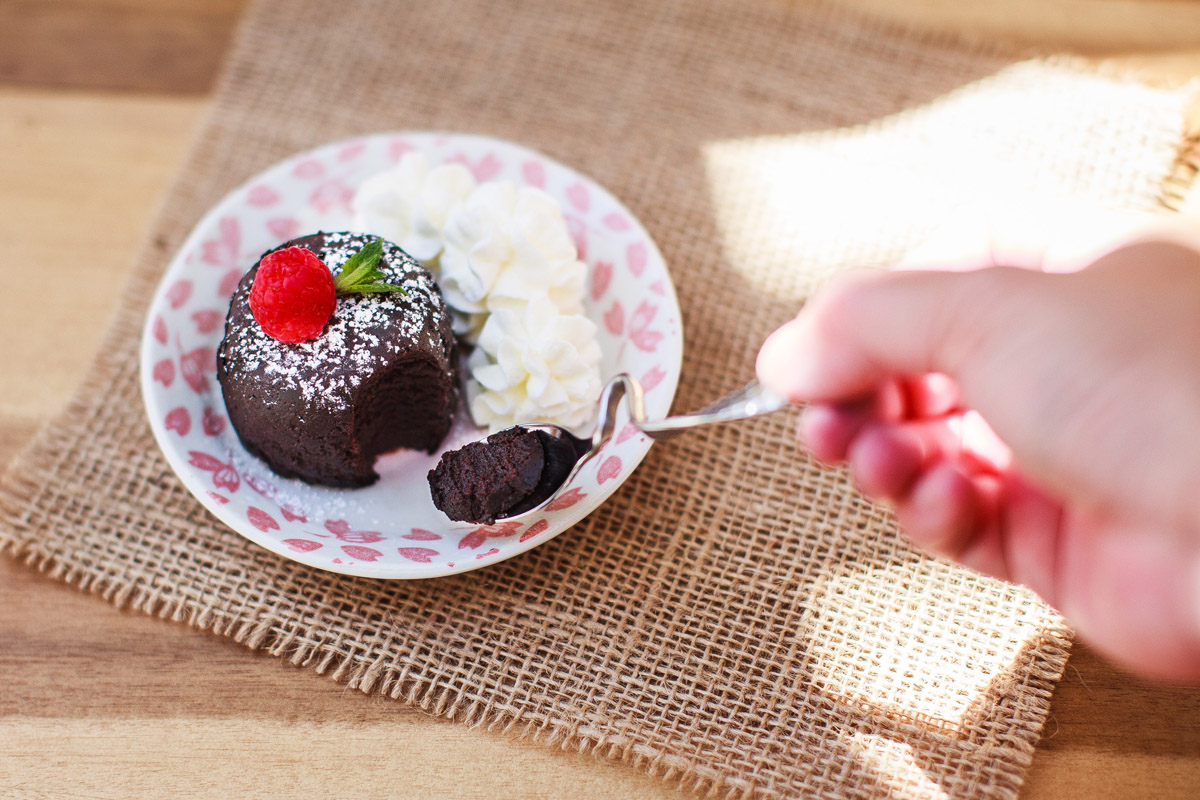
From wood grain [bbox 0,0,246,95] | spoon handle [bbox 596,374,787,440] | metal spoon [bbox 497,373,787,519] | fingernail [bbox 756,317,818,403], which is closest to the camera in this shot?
fingernail [bbox 756,317,818,403]

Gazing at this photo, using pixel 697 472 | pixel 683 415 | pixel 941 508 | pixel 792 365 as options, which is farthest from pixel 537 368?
pixel 941 508

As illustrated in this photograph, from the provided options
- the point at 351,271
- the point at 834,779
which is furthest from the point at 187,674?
the point at 834,779

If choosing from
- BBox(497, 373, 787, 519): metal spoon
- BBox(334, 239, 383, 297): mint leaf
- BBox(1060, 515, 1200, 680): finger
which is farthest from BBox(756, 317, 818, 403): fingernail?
BBox(334, 239, 383, 297): mint leaf

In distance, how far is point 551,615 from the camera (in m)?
1.72

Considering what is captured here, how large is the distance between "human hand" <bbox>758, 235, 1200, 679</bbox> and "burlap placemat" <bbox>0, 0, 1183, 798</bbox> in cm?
37


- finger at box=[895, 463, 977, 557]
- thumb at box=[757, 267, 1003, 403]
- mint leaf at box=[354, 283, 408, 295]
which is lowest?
mint leaf at box=[354, 283, 408, 295]

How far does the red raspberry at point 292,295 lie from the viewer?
1.57 m

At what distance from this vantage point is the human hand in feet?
3.55

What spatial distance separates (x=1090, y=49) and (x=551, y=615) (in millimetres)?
2309

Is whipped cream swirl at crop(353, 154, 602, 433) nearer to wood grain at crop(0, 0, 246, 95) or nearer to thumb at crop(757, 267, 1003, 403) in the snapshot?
thumb at crop(757, 267, 1003, 403)

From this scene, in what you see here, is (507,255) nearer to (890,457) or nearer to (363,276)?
(363,276)

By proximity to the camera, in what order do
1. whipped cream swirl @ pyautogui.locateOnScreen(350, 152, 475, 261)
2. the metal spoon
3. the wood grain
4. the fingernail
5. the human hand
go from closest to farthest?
the human hand, the fingernail, the metal spoon, whipped cream swirl @ pyautogui.locateOnScreen(350, 152, 475, 261), the wood grain

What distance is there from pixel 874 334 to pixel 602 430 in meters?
0.62

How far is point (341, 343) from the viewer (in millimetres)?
1652
